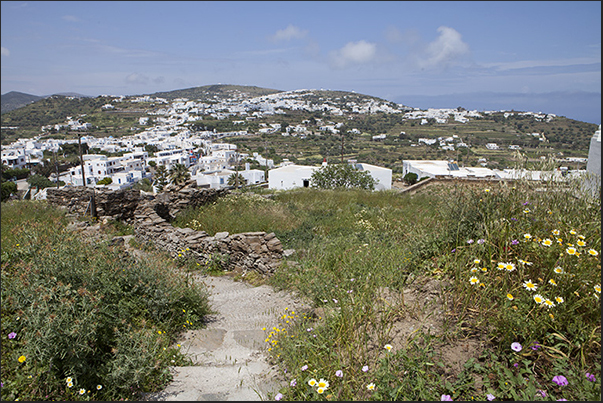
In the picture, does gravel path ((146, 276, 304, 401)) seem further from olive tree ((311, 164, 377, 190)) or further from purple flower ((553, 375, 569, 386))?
olive tree ((311, 164, 377, 190))

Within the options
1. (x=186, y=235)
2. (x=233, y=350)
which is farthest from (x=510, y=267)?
(x=186, y=235)

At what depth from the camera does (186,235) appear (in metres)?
8.48

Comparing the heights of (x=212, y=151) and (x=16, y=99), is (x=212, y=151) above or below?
below

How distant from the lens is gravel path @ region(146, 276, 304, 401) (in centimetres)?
333

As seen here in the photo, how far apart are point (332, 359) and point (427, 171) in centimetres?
3345

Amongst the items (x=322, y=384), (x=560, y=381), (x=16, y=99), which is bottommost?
(x=322, y=384)

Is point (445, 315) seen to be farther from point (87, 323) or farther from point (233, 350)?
point (87, 323)

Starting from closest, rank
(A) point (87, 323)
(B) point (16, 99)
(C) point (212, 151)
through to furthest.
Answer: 1. (A) point (87, 323)
2. (C) point (212, 151)
3. (B) point (16, 99)

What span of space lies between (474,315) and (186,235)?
662 cm

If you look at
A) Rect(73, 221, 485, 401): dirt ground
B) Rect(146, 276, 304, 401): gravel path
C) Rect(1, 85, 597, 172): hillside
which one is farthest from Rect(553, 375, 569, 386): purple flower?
Rect(1, 85, 597, 172): hillside

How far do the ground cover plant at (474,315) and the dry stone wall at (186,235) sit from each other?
221 cm

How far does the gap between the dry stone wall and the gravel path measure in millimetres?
932

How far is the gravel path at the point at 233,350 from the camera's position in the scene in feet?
10.9

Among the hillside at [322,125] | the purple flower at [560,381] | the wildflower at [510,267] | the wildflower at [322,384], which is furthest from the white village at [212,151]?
the wildflower at [322,384]
